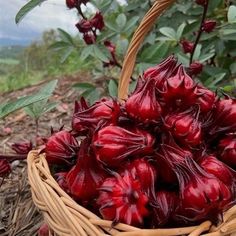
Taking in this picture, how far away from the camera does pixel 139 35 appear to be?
1.14 meters

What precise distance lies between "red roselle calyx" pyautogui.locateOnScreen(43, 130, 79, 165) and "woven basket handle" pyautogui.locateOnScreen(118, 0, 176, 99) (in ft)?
0.75

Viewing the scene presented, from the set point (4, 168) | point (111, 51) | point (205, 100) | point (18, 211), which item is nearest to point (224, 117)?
point (205, 100)

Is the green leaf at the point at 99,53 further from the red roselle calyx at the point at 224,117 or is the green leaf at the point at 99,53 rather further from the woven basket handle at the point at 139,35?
the red roselle calyx at the point at 224,117

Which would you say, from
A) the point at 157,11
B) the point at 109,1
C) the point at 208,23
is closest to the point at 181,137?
the point at 157,11

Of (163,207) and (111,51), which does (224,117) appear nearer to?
(163,207)

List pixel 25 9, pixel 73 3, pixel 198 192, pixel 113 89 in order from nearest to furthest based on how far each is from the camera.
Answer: pixel 198 192 → pixel 25 9 → pixel 73 3 → pixel 113 89

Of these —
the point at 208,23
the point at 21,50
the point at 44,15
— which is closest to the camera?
the point at 208,23

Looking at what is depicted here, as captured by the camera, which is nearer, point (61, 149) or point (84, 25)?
point (61, 149)

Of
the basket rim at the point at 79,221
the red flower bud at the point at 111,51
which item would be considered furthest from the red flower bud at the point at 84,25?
the basket rim at the point at 79,221

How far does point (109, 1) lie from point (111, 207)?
1.08m

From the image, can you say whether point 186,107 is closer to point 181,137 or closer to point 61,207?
point 181,137

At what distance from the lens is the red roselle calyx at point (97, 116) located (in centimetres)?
91

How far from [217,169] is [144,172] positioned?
113 mm

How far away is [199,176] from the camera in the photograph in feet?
2.61
